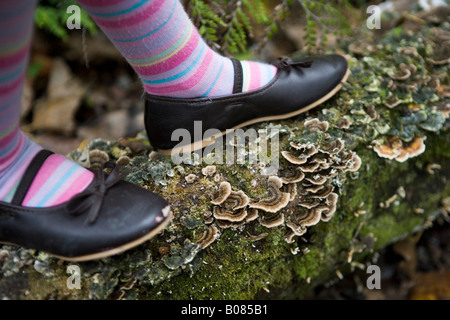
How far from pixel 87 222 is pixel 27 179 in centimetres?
43

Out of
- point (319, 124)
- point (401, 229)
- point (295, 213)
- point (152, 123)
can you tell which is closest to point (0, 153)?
point (152, 123)

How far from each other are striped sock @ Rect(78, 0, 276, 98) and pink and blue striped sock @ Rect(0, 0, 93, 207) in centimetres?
40

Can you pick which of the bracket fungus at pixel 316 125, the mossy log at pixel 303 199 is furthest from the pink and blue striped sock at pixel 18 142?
the bracket fungus at pixel 316 125

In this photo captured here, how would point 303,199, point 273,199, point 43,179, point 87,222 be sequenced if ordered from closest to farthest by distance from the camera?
point 87,222
point 43,179
point 273,199
point 303,199

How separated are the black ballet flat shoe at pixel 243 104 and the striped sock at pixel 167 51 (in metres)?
0.07

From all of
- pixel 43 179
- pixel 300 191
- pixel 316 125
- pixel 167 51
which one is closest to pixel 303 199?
pixel 300 191

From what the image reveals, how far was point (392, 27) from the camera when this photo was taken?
3.59 meters

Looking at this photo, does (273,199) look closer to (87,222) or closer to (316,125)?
(316,125)

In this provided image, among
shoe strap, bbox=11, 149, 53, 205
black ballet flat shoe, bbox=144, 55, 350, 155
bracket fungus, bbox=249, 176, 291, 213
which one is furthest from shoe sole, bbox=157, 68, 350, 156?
shoe strap, bbox=11, 149, 53, 205

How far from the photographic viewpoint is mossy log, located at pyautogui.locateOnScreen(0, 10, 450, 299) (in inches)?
76.3

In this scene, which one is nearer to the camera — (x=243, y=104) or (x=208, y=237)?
(x=208, y=237)

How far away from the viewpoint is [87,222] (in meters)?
1.81

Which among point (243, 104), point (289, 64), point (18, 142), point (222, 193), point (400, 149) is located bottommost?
point (400, 149)

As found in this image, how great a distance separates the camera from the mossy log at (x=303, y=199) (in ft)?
6.36
